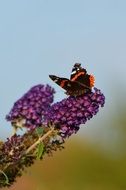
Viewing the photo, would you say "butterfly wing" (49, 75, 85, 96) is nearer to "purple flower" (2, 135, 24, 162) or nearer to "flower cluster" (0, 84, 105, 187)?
"flower cluster" (0, 84, 105, 187)

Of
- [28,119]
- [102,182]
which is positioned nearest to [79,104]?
[28,119]

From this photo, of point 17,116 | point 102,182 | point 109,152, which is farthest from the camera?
point 109,152

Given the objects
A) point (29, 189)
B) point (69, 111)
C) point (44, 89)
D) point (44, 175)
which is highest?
point (44, 175)

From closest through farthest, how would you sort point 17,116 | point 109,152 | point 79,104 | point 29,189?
point 79,104 < point 17,116 < point 29,189 < point 109,152

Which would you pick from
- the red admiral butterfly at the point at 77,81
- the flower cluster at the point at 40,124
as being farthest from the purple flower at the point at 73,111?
the red admiral butterfly at the point at 77,81

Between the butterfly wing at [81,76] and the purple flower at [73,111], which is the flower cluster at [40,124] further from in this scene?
the butterfly wing at [81,76]

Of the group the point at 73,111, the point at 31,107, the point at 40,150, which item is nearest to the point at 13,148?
the point at 40,150

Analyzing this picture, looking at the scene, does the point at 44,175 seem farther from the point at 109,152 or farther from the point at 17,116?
the point at 17,116
